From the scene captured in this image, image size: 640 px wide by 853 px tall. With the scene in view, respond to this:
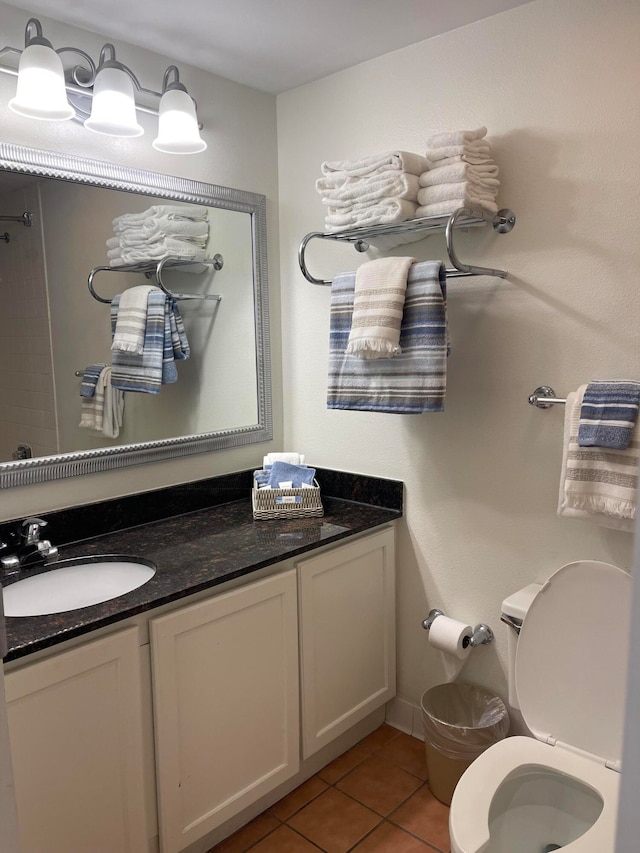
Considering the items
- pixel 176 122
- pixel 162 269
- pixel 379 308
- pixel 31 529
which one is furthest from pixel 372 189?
pixel 31 529

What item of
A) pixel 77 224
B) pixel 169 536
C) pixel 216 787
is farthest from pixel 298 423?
pixel 216 787

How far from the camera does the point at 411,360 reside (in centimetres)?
188

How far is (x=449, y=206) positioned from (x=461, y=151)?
0.15 meters

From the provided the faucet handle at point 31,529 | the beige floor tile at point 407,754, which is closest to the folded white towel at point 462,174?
the faucet handle at point 31,529

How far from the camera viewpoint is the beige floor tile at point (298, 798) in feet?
6.42

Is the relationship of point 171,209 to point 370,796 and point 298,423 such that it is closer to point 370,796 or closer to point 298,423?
point 298,423

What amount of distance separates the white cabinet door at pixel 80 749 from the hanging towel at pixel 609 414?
1168 mm

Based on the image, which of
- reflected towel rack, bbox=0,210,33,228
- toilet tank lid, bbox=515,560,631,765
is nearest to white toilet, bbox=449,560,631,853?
toilet tank lid, bbox=515,560,631,765

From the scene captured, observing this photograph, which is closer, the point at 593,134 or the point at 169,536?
the point at 593,134

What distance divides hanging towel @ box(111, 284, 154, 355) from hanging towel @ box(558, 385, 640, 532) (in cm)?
127

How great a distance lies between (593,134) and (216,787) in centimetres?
194

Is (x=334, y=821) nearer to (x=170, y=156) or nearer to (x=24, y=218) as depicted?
(x=24, y=218)

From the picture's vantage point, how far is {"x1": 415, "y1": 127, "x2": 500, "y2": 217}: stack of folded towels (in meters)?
1.76

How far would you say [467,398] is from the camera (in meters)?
2.03
